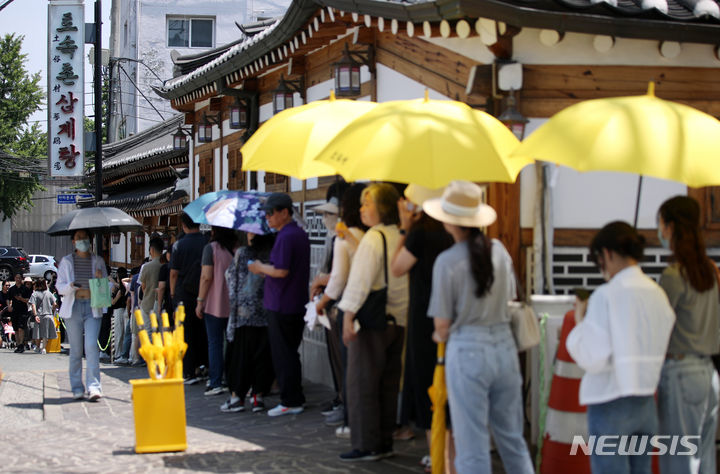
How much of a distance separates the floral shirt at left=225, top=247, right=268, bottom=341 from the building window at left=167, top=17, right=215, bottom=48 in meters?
29.2

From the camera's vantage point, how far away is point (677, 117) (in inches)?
204

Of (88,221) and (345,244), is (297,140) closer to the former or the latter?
(345,244)

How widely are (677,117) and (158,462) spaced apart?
4.66 m

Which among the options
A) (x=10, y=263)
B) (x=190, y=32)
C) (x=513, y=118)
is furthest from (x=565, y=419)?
(x=10, y=263)

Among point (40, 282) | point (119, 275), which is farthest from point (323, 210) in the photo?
point (40, 282)

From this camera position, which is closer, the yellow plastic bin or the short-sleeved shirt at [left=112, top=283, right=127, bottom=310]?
the yellow plastic bin

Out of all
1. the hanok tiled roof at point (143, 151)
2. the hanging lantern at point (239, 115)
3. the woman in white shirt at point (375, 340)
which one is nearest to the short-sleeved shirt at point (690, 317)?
the woman in white shirt at point (375, 340)

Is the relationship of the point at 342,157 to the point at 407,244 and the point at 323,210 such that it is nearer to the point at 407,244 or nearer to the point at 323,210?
the point at 407,244

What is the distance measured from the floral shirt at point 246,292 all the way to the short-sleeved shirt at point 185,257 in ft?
5.46

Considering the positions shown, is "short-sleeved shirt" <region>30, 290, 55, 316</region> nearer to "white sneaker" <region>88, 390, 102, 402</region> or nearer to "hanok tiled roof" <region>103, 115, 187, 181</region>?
"hanok tiled roof" <region>103, 115, 187, 181</region>

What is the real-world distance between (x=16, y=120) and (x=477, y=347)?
45614 millimetres

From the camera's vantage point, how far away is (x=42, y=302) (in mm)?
21859

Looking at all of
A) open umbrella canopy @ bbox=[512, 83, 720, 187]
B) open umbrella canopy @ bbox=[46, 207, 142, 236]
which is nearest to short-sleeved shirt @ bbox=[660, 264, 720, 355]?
open umbrella canopy @ bbox=[512, 83, 720, 187]

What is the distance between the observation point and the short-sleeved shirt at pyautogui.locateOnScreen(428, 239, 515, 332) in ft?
16.8
